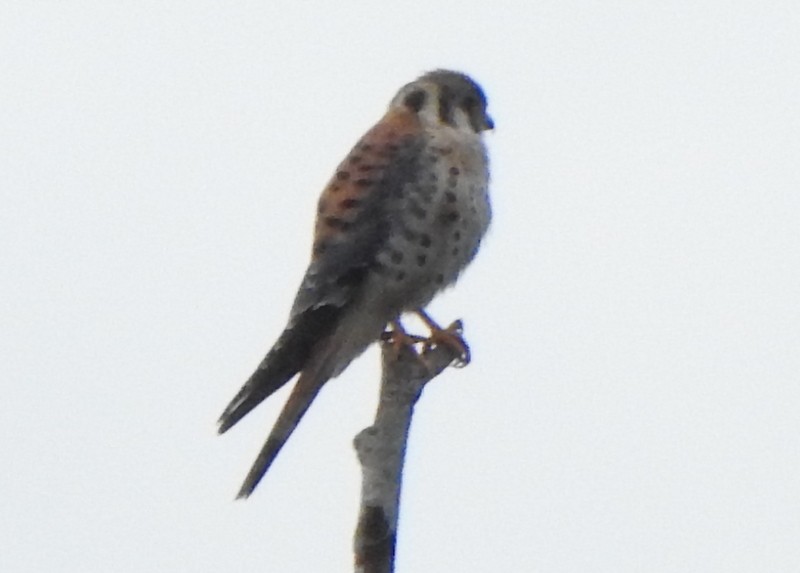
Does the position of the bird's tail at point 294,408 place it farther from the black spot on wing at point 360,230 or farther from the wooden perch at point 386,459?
the wooden perch at point 386,459

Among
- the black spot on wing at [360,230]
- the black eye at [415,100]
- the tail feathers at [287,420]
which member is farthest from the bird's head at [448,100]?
the tail feathers at [287,420]

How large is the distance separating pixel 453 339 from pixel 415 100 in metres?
1.40

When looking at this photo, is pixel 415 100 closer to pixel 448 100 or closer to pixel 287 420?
pixel 448 100

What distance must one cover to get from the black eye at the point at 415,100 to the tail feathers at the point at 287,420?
1560 millimetres

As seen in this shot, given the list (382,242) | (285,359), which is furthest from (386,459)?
(382,242)

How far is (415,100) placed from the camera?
654cm

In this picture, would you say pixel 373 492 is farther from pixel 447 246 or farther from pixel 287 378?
pixel 447 246

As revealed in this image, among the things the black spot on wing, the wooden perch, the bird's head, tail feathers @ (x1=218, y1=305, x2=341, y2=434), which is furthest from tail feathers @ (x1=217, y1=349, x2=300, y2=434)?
the bird's head

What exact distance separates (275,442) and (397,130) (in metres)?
1.76

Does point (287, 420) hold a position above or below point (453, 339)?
below

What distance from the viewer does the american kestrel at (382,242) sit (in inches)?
214

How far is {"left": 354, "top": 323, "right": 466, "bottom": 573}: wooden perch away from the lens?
3.40 meters

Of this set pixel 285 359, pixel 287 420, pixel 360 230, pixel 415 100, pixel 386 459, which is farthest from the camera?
pixel 415 100

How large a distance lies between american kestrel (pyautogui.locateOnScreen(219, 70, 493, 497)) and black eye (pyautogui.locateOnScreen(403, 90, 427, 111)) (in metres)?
0.24
